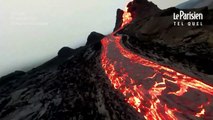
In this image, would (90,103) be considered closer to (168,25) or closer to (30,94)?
(30,94)

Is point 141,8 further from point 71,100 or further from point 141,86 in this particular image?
point 141,86

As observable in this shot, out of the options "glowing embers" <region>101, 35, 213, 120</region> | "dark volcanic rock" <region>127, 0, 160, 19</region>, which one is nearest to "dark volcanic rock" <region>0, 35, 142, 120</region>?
"glowing embers" <region>101, 35, 213, 120</region>

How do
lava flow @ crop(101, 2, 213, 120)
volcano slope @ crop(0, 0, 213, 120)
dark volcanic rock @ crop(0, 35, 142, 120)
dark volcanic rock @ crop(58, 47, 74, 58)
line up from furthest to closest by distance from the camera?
dark volcanic rock @ crop(58, 47, 74, 58) → dark volcanic rock @ crop(0, 35, 142, 120) → volcano slope @ crop(0, 0, 213, 120) → lava flow @ crop(101, 2, 213, 120)

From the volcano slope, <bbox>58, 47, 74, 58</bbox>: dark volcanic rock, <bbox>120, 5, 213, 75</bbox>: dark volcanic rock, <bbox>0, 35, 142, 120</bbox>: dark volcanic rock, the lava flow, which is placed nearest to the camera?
the lava flow

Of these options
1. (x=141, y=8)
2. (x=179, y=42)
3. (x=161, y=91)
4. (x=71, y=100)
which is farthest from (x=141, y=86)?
(x=141, y=8)

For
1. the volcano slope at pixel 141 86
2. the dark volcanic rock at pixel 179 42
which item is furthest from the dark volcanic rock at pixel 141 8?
the volcano slope at pixel 141 86

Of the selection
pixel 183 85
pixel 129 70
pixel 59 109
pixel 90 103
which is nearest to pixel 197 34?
pixel 129 70

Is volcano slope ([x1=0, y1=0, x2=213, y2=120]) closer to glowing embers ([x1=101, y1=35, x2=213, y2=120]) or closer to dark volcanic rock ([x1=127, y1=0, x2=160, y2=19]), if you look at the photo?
glowing embers ([x1=101, y1=35, x2=213, y2=120])
